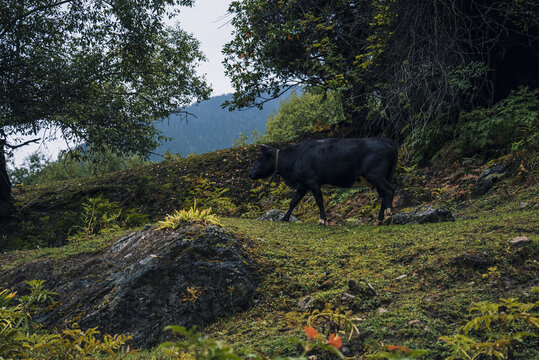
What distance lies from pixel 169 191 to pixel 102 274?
30.5ft

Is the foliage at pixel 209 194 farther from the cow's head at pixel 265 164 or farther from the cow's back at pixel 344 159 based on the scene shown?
the cow's back at pixel 344 159

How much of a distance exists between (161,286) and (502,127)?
829cm

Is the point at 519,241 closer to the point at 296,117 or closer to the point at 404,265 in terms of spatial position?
the point at 404,265

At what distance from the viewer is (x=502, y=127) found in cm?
873

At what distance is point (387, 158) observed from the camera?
801cm

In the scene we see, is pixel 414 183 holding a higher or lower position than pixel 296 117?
lower

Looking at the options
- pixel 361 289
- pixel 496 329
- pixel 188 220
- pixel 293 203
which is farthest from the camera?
pixel 293 203

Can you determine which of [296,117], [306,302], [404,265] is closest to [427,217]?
[404,265]

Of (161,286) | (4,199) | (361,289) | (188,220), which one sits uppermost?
(4,199)

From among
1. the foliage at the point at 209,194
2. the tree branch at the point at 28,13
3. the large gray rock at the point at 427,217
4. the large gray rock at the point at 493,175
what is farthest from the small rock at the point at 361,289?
the tree branch at the point at 28,13

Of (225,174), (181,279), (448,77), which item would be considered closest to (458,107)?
(448,77)

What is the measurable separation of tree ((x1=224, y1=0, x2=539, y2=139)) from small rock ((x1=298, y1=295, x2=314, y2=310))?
6.74 m

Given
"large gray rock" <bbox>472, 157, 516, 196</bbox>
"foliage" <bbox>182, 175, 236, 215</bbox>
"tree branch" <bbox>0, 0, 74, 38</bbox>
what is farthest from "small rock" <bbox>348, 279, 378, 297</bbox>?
"tree branch" <bbox>0, 0, 74, 38</bbox>

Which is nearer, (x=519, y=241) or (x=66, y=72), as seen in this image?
(x=519, y=241)
